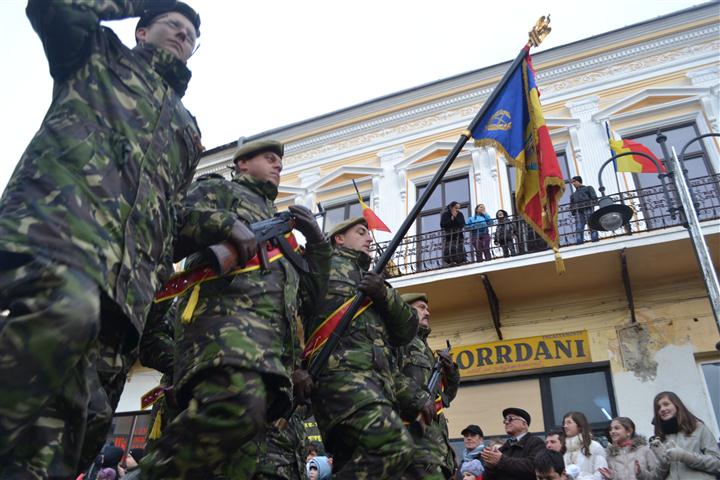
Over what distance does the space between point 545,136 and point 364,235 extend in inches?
83.7

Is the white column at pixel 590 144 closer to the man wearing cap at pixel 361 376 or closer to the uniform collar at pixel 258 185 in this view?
the man wearing cap at pixel 361 376

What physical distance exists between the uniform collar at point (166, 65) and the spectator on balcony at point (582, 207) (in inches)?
333

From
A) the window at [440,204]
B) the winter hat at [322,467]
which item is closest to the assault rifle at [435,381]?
the winter hat at [322,467]

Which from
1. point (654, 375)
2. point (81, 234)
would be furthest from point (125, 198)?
point (654, 375)

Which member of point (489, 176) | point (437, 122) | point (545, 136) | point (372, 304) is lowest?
point (372, 304)

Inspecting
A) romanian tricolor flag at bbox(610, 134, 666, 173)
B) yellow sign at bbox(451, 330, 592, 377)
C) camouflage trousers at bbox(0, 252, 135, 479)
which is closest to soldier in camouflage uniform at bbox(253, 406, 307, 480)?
camouflage trousers at bbox(0, 252, 135, 479)

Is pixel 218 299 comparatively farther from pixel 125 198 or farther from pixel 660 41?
A: pixel 660 41

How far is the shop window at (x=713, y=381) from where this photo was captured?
8688 mm

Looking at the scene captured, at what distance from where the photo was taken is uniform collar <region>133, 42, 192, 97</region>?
7.62 ft

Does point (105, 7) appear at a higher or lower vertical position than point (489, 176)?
lower

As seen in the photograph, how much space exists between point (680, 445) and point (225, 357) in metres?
4.67

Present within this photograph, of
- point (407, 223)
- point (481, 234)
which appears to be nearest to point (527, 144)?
point (407, 223)

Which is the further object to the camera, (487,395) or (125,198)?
(487,395)

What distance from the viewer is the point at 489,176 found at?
1247 cm
